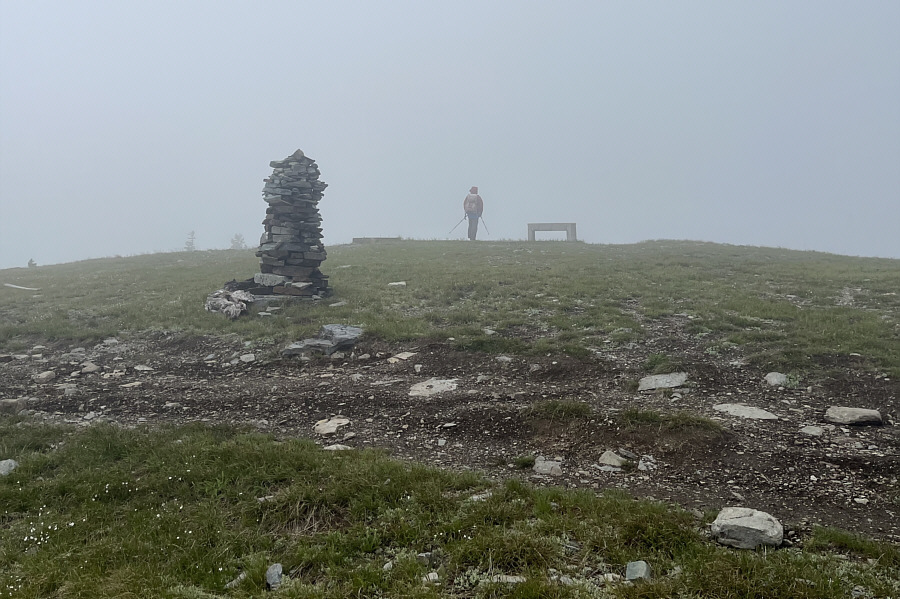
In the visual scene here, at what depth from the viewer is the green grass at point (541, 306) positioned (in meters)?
12.1

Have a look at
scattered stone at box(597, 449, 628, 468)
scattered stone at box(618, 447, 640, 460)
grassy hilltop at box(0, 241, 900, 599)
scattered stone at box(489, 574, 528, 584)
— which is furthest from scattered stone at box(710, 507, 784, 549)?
scattered stone at box(489, 574, 528, 584)

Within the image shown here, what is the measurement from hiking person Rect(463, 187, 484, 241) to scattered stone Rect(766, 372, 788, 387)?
113 ft

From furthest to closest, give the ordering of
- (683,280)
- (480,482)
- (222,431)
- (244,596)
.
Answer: (683,280) → (222,431) → (480,482) → (244,596)

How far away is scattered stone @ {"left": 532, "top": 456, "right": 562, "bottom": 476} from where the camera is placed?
276 inches

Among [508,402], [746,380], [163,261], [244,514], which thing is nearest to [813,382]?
[746,380]

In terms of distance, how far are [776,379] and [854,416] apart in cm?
183

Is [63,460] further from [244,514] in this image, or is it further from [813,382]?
[813,382]

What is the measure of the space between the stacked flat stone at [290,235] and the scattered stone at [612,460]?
13660mm

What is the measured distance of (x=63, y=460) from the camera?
746 centimetres

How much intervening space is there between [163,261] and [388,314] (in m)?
25.7

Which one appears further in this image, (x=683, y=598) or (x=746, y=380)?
(x=746, y=380)

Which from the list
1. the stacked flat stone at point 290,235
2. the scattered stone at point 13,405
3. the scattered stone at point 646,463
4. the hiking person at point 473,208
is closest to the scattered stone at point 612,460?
the scattered stone at point 646,463

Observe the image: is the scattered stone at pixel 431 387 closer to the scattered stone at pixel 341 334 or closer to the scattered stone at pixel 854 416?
the scattered stone at pixel 341 334

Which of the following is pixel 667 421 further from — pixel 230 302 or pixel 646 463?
pixel 230 302
